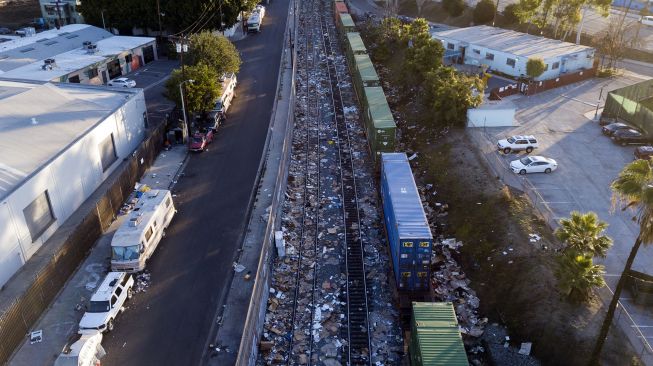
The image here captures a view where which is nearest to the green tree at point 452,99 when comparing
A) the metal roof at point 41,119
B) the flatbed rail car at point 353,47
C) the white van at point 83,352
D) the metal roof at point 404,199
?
the metal roof at point 404,199

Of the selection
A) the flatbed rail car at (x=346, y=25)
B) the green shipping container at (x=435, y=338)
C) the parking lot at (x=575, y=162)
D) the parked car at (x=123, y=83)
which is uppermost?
the flatbed rail car at (x=346, y=25)

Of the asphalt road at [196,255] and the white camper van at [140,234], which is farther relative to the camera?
the white camper van at [140,234]

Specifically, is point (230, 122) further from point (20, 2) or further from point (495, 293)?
point (20, 2)

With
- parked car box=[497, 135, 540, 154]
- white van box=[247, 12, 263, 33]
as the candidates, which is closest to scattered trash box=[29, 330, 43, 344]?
parked car box=[497, 135, 540, 154]

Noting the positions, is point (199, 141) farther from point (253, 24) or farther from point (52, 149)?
point (253, 24)

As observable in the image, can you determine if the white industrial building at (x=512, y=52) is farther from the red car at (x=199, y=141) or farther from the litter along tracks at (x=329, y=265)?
the red car at (x=199, y=141)

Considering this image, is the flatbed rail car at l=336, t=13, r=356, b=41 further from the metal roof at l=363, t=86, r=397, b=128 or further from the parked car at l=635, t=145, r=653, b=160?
the parked car at l=635, t=145, r=653, b=160
